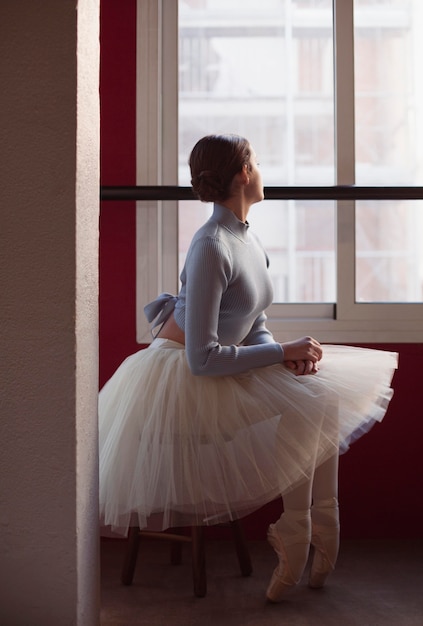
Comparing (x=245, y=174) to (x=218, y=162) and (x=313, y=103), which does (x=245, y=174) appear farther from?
(x=313, y=103)

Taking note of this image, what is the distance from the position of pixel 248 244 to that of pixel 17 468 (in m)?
1.02

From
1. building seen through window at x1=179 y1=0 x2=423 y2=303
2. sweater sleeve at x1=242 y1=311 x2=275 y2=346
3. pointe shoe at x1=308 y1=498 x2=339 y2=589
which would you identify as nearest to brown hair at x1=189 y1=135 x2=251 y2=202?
sweater sleeve at x1=242 y1=311 x2=275 y2=346

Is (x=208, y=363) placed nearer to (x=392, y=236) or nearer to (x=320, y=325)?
(x=320, y=325)

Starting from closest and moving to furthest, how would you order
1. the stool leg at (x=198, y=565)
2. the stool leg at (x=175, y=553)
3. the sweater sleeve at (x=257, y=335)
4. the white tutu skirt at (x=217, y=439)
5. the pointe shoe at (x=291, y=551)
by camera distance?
the white tutu skirt at (x=217, y=439), the pointe shoe at (x=291, y=551), the stool leg at (x=198, y=565), the sweater sleeve at (x=257, y=335), the stool leg at (x=175, y=553)

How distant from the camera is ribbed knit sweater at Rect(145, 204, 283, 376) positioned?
1835 mm

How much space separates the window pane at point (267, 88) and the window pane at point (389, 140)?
5.0 inches

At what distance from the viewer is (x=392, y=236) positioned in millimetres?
2670

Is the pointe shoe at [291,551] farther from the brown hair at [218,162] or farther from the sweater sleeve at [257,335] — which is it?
the brown hair at [218,162]

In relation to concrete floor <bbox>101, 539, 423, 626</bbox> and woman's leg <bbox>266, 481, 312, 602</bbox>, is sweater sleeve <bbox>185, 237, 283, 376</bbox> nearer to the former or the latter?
woman's leg <bbox>266, 481, 312, 602</bbox>

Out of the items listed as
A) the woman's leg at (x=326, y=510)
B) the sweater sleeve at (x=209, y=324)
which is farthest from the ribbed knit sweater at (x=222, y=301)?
the woman's leg at (x=326, y=510)

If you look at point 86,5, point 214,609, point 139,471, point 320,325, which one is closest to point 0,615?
point 139,471

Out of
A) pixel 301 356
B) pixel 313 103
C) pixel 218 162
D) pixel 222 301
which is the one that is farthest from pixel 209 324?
pixel 313 103

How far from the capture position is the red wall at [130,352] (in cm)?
252

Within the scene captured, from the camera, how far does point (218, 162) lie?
201 cm
